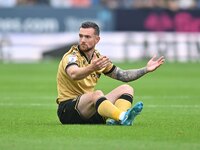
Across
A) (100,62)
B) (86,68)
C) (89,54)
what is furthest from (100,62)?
(89,54)

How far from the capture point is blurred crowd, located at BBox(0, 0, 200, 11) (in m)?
38.4

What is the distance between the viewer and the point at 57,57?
3706 cm

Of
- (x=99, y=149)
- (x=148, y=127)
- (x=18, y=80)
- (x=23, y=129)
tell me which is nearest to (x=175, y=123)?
(x=148, y=127)

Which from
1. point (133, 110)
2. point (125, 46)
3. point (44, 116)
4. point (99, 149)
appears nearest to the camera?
point (99, 149)

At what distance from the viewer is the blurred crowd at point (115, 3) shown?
38.4m

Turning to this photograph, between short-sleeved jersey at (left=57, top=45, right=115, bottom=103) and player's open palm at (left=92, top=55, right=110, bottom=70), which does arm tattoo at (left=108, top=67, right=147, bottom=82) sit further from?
player's open palm at (left=92, top=55, right=110, bottom=70)

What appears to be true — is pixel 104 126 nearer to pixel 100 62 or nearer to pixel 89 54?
pixel 89 54

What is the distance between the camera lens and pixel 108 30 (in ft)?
123

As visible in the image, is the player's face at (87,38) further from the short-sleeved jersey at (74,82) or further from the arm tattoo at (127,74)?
the arm tattoo at (127,74)

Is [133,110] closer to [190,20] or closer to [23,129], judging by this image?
[23,129]

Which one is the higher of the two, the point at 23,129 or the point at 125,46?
the point at 23,129

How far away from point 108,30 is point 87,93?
1007 inches

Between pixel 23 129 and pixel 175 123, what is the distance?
7.82 feet

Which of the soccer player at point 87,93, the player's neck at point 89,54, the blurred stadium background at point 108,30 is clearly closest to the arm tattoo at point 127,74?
the soccer player at point 87,93
